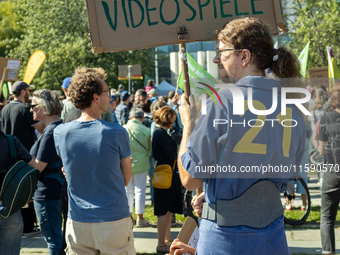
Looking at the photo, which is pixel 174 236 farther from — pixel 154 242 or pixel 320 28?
pixel 320 28

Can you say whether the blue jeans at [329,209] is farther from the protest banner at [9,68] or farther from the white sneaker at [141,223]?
the protest banner at [9,68]

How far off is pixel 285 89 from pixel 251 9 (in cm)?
83

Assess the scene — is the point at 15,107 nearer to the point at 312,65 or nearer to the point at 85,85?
the point at 85,85

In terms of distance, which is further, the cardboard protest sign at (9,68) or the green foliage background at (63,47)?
the green foliage background at (63,47)

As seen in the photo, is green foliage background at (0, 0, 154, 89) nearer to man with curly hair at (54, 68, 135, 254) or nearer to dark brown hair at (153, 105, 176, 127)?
dark brown hair at (153, 105, 176, 127)

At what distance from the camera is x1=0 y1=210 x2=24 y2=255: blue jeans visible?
3406 mm

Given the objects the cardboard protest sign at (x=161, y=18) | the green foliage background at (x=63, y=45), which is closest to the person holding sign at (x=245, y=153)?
the cardboard protest sign at (x=161, y=18)

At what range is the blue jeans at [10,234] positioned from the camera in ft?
11.2

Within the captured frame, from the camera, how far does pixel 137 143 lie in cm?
646

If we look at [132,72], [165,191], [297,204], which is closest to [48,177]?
[165,191]

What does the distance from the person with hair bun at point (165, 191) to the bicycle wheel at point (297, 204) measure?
1844mm

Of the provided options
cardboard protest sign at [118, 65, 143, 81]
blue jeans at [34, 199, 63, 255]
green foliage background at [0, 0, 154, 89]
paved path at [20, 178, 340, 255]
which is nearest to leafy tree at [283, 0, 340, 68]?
cardboard protest sign at [118, 65, 143, 81]

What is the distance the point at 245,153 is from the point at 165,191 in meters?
3.71

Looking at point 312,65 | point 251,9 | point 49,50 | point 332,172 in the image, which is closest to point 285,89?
point 251,9
